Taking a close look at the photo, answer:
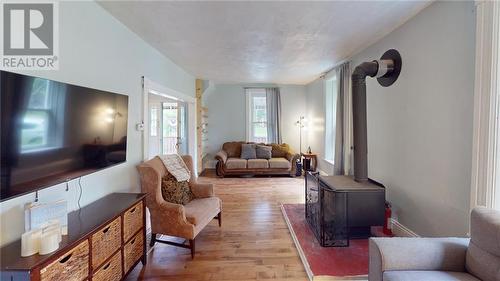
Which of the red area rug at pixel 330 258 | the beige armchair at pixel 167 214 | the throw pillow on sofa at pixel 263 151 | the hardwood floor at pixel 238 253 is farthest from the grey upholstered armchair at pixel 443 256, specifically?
the throw pillow on sofa at pixel 263 151

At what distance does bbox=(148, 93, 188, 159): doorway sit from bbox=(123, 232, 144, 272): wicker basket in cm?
377

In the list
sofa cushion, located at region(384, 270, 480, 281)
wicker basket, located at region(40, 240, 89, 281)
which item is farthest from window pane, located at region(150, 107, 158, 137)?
sofa cushion, located at region(384, 270, 480, 281)

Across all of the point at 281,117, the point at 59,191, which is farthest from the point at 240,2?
the point at 281,117

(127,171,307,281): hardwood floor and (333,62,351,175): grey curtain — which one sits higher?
(333,62,351,175): grey curtain

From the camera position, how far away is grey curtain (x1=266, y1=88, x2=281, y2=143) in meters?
7.04

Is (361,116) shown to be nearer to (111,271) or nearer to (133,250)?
(133,250)

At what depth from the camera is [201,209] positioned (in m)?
2.82

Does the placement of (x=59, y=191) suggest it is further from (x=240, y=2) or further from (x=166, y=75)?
(x=166, y=75)

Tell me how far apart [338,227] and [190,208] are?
166cm

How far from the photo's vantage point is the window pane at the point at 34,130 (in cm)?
141

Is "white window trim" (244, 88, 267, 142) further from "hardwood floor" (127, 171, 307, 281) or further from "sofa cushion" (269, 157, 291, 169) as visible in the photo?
"hardwood floor" (127, 171, 307, 281)

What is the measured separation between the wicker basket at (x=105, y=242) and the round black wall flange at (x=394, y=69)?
3.18 meters

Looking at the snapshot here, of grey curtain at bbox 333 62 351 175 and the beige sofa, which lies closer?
grey curtain at bbox 333 62 351 175

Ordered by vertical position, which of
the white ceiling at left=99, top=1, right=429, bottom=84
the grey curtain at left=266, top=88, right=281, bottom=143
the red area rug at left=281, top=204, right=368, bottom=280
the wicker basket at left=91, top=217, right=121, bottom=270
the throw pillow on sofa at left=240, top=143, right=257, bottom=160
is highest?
the white ceiling at left=99, top=1, right=429, bottom=84
